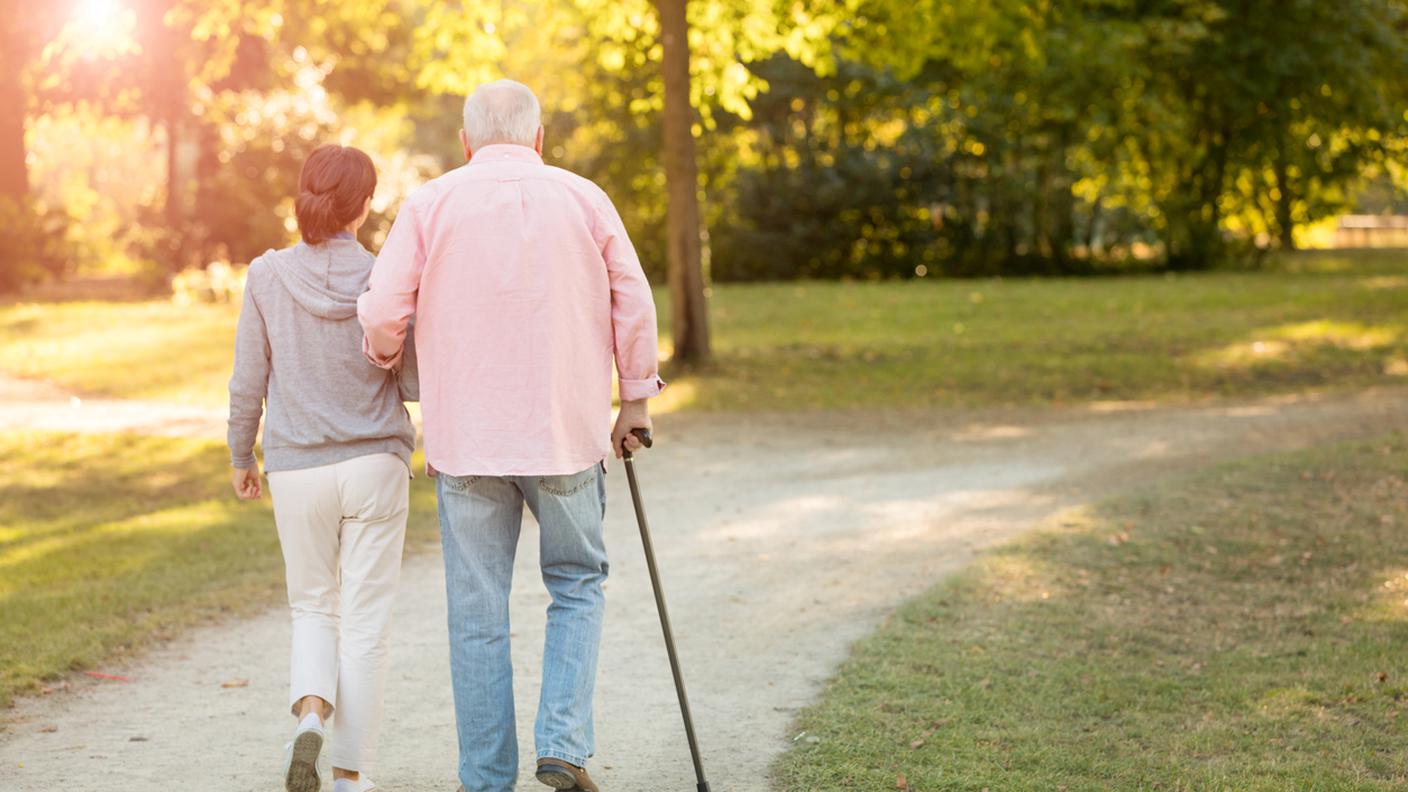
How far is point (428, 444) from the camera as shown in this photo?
3.98m

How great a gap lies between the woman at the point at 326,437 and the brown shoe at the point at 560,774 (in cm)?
63

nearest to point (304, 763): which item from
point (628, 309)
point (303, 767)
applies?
point (303, 767)

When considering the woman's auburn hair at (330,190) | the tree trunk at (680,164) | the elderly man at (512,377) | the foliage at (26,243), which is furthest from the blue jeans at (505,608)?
the foliage at (26,243)

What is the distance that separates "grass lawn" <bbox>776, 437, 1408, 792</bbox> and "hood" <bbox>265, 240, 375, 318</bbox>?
193 centimetres

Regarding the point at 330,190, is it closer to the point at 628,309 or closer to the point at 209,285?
the point at 628,309

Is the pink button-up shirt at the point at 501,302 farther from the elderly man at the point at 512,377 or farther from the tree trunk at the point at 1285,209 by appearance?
the tree trunk at the point at 1285,209

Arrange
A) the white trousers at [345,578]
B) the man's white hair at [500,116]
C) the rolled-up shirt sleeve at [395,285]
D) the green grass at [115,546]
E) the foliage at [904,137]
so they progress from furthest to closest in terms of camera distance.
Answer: the foliage at [904,137] → the green grass at [115,546] → the white trousers at [345,578] → the man's white hair at [500,116] → the rolled-up shirt sleeve at [395,285]

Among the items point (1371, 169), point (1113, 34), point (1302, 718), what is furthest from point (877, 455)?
point (1371, 169)

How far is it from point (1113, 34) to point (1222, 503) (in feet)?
51.5

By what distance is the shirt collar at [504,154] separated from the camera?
154 inches

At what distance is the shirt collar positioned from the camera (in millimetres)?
3920

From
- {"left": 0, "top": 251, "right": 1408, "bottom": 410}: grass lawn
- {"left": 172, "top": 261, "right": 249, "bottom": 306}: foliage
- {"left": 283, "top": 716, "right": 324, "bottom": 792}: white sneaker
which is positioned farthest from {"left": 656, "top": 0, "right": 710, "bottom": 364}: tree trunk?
{"left": 172, "top": 261, "right": 249, "bottom": 306}: foliage

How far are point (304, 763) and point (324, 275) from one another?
131 centimetres

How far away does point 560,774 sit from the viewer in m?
3.93
